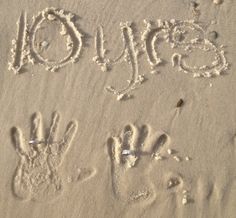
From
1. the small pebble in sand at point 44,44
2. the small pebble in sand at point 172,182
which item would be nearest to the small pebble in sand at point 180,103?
the small pebble in sand at point 172,182

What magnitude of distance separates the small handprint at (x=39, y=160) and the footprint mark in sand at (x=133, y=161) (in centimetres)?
28

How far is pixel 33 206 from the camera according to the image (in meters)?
2.69

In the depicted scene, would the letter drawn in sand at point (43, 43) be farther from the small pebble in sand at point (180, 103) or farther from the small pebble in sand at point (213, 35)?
the small pebble in sand at point (213, 35)

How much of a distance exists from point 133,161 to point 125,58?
607 mm

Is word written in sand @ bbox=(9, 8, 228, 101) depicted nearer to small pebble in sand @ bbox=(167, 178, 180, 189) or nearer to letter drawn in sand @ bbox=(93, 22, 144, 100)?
letter drawn in sand @ bbox=(93, 22, 144, 100)

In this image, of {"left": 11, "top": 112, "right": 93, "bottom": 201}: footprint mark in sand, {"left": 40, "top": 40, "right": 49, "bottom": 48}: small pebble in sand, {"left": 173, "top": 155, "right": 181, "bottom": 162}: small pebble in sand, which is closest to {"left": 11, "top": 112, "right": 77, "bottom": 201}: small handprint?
{"left": 11, "top": 112, "right": 93, "bottom": 201}: footprint mark in sand

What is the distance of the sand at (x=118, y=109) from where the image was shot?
2719 millimetres

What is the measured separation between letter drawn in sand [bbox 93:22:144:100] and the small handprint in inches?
13.4

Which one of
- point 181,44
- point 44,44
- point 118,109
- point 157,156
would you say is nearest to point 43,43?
point 44,44

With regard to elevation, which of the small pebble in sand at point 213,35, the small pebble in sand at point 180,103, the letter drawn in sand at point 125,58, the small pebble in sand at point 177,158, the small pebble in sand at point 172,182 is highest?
the small pebble in sand at point 213,35

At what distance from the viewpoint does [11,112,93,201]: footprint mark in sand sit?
107 inches

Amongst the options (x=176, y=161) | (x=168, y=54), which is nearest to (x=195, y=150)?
(x=176, y=161)

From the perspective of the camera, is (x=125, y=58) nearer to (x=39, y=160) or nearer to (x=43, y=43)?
(x=43, y=43)

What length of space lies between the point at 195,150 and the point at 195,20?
2.57ft
